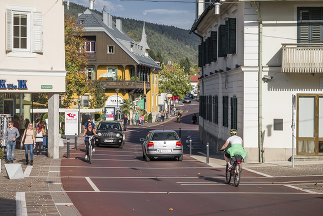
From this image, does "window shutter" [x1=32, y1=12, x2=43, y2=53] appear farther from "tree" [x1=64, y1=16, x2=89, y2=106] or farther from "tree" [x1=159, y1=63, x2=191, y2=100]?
"tree" [x1=159, y1=63, x2=191, y2=100]

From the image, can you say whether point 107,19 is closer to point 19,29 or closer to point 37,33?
point 37,33

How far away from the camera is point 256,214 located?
12.6 metres

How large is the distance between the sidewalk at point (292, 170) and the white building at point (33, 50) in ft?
25.7

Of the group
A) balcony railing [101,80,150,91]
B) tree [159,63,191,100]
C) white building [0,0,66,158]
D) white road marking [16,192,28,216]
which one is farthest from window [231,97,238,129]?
tree [159,63,191,100]

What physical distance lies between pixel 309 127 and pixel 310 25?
4.54m

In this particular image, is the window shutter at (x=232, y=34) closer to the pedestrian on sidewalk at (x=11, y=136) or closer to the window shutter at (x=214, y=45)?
the window shutter at (x=214, y=45)

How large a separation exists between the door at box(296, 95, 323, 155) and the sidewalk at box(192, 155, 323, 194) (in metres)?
0.88

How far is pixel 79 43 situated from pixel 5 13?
2874 centimetres

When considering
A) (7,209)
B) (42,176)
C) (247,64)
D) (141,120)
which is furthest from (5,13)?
(141,120)

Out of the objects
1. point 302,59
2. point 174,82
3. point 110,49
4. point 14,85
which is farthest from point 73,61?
point 174,82

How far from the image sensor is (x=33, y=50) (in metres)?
26.3

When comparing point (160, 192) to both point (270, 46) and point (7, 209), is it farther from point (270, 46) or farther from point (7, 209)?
point (270, 46)

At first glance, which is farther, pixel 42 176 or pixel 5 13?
pixel 5 13

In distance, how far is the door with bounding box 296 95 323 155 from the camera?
26031 mm
